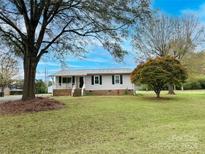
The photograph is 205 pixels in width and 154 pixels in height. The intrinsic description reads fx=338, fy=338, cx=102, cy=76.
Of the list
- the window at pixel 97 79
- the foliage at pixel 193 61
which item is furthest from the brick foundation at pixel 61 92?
the foliage at pixel 193 61

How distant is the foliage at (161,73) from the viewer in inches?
1128

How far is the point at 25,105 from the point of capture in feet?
63.6

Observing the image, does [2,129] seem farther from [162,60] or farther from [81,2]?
[162,60]

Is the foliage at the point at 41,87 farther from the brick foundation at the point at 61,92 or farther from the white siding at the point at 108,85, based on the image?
the white siding at the point at 108,85

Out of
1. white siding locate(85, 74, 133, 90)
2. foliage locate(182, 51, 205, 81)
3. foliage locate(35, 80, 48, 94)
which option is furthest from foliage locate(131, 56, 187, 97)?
foliage locate(35, 80, 48, 94)

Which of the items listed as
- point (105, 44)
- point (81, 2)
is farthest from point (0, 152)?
point (105, 44)

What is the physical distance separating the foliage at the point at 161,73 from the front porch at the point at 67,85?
14.3m

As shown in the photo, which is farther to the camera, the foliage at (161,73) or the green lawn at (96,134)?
the foliage at (161,73)

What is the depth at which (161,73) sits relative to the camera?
94.1ft

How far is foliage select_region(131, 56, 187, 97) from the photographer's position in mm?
28656

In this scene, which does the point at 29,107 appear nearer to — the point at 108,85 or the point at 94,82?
the point at 108,85

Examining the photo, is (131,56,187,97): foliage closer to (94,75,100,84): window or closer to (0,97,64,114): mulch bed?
(0,97,64,114): mulch bed

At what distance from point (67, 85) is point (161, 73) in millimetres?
17879

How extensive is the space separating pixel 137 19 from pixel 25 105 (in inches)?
332
